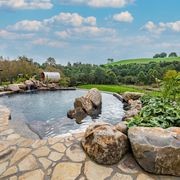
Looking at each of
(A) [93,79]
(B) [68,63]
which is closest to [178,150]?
(A) [93,79]

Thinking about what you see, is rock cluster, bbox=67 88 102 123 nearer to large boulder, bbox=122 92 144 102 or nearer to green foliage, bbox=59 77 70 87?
large boulder, bbox=122 92 144 102

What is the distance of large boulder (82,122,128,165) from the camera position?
4094 millimetres

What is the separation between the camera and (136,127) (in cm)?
436

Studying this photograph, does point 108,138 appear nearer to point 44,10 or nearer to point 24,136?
point 24,136

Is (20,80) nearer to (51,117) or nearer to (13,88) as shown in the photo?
(13,88)

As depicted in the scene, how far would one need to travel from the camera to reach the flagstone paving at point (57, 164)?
12.6 ft

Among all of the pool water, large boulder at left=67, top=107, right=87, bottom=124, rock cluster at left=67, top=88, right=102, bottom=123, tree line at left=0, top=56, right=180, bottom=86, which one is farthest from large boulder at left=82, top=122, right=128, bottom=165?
tree line at left=0, top=56, right=180, bottom=86

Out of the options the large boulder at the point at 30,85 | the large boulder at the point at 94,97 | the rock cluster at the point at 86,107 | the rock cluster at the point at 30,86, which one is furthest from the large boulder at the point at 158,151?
the large boulder at the point at 30,85

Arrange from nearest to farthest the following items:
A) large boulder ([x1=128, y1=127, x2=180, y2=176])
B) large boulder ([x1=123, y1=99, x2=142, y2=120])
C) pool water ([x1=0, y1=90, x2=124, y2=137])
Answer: large boulder ([x1=128, y1=127, x2=180, y2=176])
pool water ([x1=0, y1=90, x2=124, y2=137])
large boulder ([x1=123, y1=99, x2=142, y2=120])

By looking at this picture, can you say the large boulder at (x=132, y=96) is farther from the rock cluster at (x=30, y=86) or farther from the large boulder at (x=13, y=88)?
the large boulder at (x=13, y=88)

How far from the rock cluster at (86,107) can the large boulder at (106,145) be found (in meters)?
3.69

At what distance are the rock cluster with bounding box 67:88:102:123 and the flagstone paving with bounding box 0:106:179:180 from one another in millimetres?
3367

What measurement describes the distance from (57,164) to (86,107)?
562 centimetres

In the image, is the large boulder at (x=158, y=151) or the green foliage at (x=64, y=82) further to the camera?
the green foliage at (x=64, y=82)
